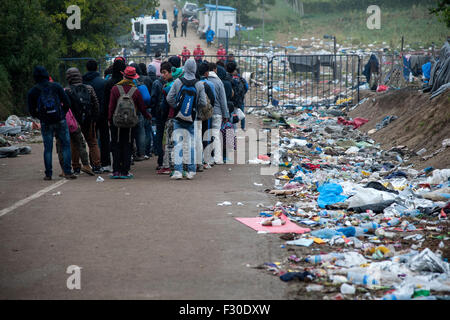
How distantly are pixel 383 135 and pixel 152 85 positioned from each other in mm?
7487

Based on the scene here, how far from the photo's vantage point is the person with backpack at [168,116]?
36.7 ft

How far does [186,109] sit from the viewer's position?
35.7 feet

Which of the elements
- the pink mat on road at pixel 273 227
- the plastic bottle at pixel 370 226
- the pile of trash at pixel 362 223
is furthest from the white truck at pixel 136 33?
the plastic bottle at pixel 370 226

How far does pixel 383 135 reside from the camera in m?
16.9

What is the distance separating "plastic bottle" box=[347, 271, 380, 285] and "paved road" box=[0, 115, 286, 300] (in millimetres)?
713

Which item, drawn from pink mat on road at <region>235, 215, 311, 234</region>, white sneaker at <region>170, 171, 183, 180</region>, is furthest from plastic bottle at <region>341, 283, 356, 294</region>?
white sneaker at <region>170, 171, 183, 180</region>

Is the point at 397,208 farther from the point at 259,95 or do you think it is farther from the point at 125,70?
the point at 259,95

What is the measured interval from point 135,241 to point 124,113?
4079 millimetres

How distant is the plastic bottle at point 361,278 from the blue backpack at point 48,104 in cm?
669

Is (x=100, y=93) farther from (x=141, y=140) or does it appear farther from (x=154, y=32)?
(x=154, y=32)

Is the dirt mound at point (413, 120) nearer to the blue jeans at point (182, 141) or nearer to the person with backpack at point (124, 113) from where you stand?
the blue jeans at point (182, 141)

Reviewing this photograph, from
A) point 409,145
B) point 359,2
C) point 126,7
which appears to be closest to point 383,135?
point 409,145

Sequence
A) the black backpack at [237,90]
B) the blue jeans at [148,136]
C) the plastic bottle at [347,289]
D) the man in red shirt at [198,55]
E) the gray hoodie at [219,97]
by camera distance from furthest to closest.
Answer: the man in red shirt at [198,55] < the black backpack at [237,90] < the blue jeans at [148,136] < the gray hoodie at [219,97] < the plastic bottle at [347,289]

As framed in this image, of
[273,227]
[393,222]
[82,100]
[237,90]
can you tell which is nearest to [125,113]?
[82,100]
